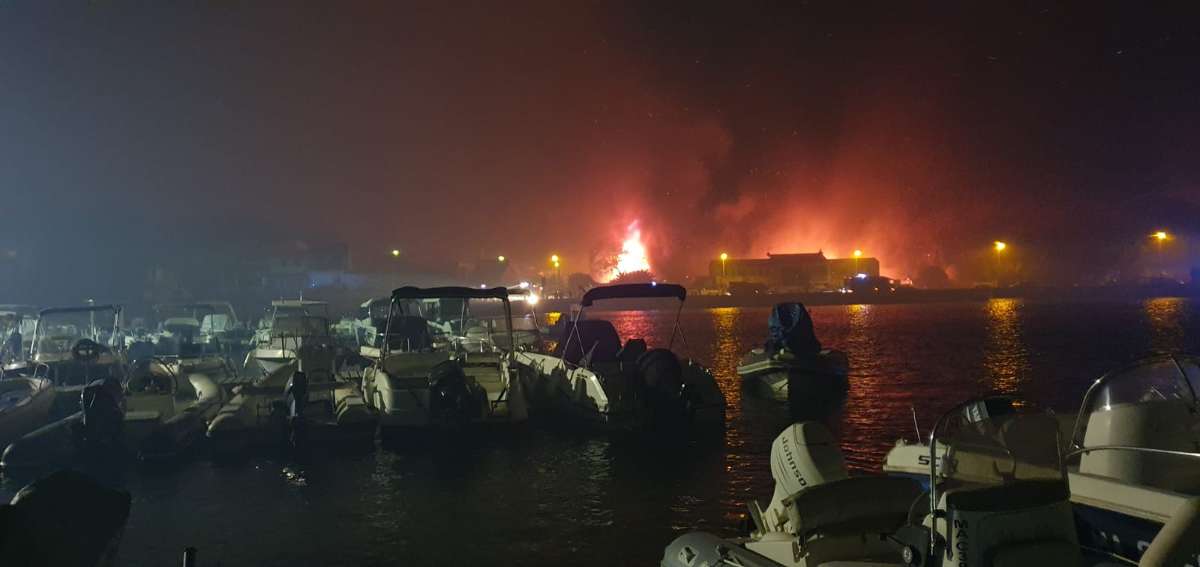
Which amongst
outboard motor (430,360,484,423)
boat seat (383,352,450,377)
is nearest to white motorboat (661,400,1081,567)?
outboard motor (430,360,484,423)

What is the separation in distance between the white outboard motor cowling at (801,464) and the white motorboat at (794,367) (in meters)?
18.5

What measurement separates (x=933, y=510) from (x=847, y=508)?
173 centimetres

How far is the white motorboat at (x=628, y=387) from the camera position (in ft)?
60.4

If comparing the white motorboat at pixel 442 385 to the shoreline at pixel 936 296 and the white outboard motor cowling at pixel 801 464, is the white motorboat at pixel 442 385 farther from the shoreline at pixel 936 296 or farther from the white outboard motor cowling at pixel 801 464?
the shoreline at pixel 936 296

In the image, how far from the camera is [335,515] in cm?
1214

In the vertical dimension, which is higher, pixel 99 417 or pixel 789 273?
pixel 789 273

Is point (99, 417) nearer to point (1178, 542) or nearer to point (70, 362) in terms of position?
point (70, 362)

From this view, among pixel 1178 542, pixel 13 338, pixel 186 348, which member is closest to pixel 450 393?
pixel 186 348

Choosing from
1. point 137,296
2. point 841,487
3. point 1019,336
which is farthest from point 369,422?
point 137,296

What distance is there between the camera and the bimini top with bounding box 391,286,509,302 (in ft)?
62.1

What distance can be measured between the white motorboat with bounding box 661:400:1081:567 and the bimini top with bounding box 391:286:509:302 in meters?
12.3

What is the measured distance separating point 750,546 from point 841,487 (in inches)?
49.8

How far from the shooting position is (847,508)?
6.44 m

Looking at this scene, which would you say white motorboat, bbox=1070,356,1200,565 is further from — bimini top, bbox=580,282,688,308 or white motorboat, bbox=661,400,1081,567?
bimini top, bbox=580,282,688,308
